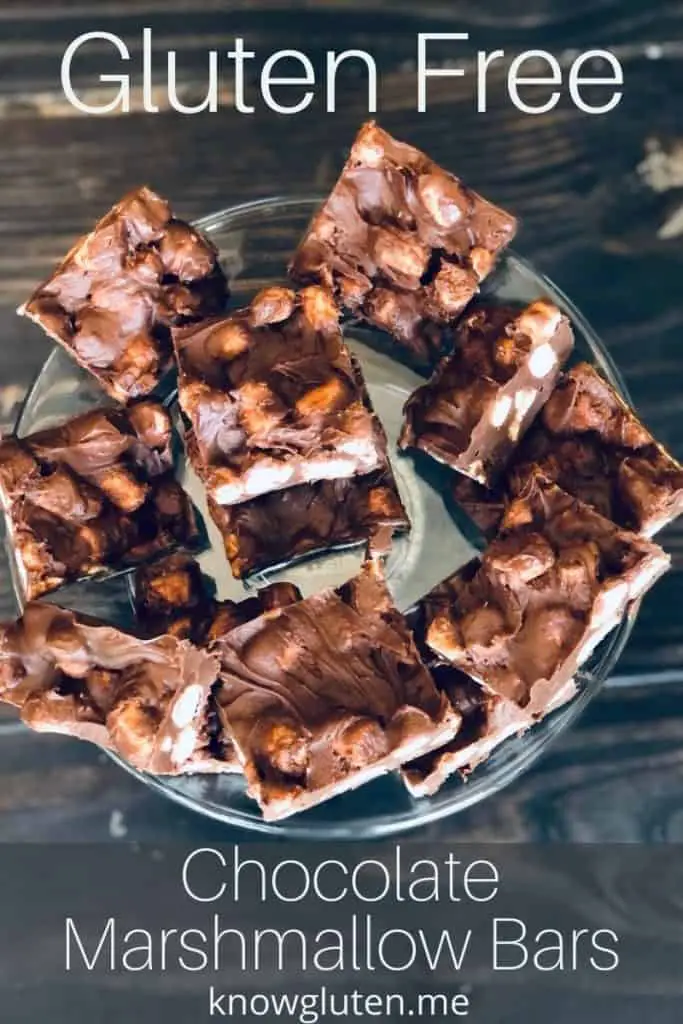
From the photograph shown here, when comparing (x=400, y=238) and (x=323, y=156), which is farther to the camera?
(x=323, y=156)

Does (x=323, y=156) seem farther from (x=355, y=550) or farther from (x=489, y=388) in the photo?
(x=355, y=550)

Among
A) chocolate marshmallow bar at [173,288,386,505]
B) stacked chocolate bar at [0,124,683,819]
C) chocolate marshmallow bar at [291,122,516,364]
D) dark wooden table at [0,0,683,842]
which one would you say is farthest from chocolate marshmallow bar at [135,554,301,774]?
chocolate marshmallow bar at [291,122,516,364]

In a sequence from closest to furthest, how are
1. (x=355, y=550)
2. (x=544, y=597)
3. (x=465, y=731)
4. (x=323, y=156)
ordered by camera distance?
(x=544, y=597), (x=465, y=731), (x=355, y=550), (x=323, y=156)

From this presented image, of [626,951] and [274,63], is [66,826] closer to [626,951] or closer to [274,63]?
[626,951]

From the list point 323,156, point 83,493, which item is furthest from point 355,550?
point 323,156

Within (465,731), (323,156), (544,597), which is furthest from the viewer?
(323,156)

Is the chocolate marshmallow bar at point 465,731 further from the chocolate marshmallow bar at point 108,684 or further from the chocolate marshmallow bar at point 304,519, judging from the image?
the chocolate marshmallow bar at point 108,684
